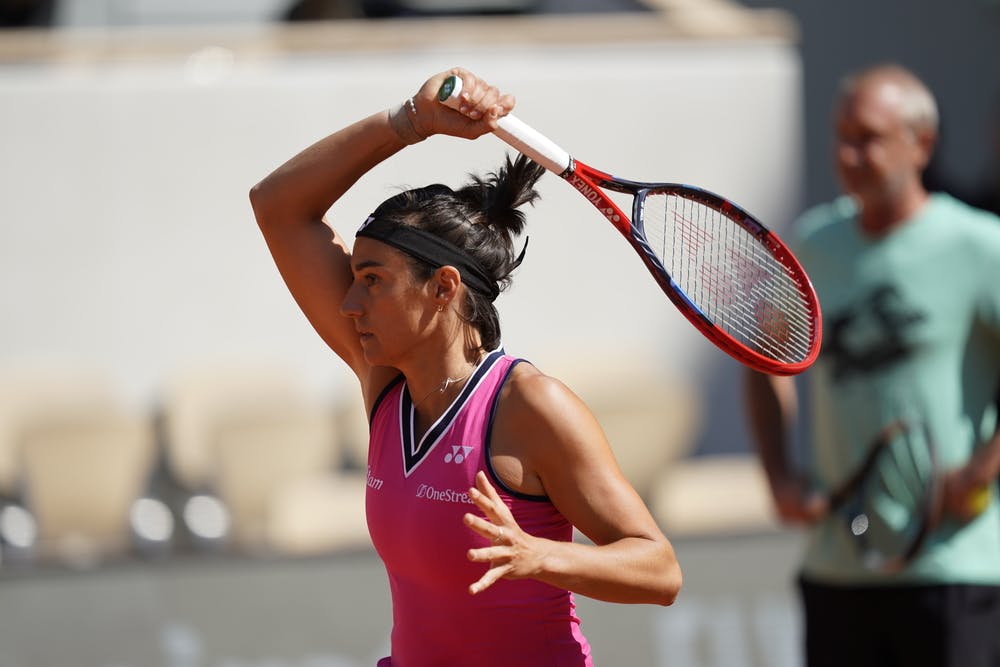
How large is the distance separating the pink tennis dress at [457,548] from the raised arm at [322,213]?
0.30 meters

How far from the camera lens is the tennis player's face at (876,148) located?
12.8 ft

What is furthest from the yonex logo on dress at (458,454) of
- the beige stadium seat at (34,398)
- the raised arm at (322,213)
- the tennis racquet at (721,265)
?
the beige stadium seat at (34,398)

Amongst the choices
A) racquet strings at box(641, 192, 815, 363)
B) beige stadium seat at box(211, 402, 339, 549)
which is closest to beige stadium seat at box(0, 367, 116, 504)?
beige stadium seat at box(211, 402, 339, 549)

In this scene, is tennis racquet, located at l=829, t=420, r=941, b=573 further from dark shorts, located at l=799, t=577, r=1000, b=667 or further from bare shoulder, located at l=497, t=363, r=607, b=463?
bare shoulder, located at l=497, t=363, r=607, b=463

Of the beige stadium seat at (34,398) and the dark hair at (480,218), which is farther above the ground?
the dark hair at (480,218)

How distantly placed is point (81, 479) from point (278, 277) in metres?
1.20

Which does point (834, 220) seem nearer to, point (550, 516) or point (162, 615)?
point (550, 516)

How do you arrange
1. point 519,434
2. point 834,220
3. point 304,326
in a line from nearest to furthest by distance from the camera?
point 519,434 < point 834,220 < point 304,326

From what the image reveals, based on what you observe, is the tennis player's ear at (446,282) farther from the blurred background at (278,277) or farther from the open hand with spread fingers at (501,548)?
the blurred background at (278,277)

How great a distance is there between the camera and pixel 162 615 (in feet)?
16.4

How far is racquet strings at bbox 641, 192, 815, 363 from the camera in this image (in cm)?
280

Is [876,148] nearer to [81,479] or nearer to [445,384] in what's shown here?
[445,384]

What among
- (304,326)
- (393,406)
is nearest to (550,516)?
(393,406)

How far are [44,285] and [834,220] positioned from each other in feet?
11.7
